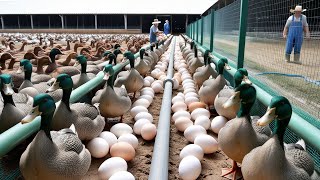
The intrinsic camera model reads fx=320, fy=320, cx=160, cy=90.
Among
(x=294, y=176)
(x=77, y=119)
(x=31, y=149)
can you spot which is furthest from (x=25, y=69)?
(x=294, y=176)

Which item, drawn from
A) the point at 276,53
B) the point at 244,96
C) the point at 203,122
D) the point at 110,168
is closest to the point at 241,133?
the point at 244,96

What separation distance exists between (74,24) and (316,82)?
1712 inches

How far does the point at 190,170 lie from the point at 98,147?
44.1 inches

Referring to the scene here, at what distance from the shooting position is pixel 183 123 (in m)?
4.46

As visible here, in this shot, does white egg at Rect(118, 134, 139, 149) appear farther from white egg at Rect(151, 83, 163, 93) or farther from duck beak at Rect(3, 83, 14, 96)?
white egg at Rect(151, 83, 163, 93)

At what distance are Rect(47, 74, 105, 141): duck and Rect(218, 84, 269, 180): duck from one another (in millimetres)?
1474

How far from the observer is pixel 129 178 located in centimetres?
290

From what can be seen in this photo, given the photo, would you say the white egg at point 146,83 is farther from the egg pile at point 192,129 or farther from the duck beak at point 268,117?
the duck beak at point 268,117

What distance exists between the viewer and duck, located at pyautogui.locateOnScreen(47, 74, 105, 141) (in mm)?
3463

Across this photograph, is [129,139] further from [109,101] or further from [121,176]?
[121,176]

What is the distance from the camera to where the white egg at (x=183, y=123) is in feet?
14.6

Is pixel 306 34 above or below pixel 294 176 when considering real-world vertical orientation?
above

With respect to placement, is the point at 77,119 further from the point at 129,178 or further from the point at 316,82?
the point at 316,82

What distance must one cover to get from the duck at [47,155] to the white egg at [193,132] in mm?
1571
